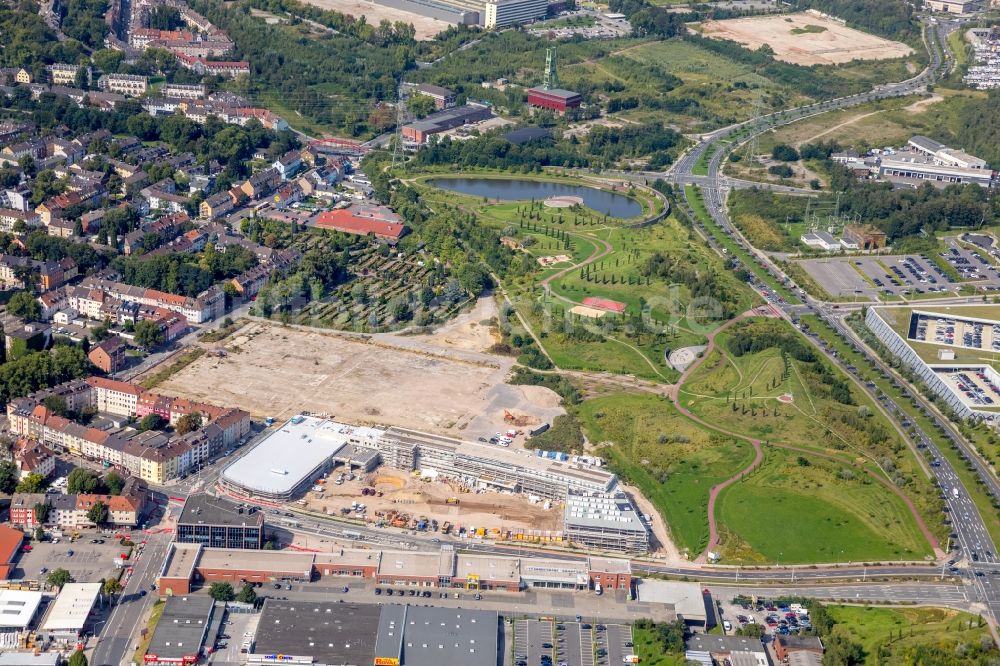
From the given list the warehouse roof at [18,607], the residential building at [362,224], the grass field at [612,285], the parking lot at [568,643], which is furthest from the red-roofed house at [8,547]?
the residential building at [362,224]

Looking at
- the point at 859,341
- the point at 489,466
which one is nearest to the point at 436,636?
the point at 489,466

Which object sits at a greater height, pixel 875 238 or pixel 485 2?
pixel 485 2

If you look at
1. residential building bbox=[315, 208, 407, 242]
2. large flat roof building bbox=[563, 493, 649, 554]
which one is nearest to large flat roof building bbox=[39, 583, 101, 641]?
large flat roof building bbox=[563, 493, 649, 554]

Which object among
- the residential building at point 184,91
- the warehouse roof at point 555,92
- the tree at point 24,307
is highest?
the warehouse roof at point 555,92

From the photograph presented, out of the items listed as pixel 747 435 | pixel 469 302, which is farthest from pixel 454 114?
pixel 747 435

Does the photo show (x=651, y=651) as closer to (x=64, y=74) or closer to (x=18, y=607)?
(x=18, y=607)

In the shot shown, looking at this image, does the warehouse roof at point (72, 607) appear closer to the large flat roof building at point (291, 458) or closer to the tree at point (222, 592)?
the tree at point (222, 592)

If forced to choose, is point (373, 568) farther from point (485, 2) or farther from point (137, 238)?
point (485, 2)
